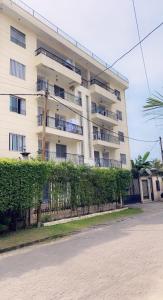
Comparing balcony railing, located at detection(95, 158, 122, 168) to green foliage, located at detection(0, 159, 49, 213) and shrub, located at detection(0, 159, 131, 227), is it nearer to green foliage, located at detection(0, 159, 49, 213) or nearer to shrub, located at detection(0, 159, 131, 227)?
shrub, located at detection(0, 159, 131, 227)

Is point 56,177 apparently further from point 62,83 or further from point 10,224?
point 62,83

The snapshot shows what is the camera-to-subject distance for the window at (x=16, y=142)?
2130 cm

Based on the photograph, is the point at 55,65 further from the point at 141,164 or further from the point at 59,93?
the point at 141,164

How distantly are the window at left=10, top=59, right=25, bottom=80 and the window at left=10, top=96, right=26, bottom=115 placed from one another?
209 centimetres

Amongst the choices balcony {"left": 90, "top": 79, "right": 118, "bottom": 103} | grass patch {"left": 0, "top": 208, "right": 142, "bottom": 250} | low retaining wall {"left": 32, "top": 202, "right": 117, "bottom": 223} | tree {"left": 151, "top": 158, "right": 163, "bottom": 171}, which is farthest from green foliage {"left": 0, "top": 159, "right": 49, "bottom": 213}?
tree {"left": 151, "top": 158, "right": 163, "bottom": 171}

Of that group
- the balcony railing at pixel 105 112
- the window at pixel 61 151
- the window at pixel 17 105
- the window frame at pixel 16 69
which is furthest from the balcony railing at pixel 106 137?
the window frame at pixel 16 69

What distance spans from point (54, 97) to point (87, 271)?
2051 centimetres

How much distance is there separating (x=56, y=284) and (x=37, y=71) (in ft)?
74.3

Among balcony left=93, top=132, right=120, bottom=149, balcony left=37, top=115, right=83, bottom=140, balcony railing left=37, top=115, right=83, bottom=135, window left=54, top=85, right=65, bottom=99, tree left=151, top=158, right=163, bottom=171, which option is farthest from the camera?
tree left=151, top=158, right=163, bottom=171

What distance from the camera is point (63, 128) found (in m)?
26.4

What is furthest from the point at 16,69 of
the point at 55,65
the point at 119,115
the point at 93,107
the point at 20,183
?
the point at 119,115

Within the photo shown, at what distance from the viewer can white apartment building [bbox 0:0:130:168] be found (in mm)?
22062

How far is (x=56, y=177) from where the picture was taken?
634 inches

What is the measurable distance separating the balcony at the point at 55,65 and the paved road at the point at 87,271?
18.9m
